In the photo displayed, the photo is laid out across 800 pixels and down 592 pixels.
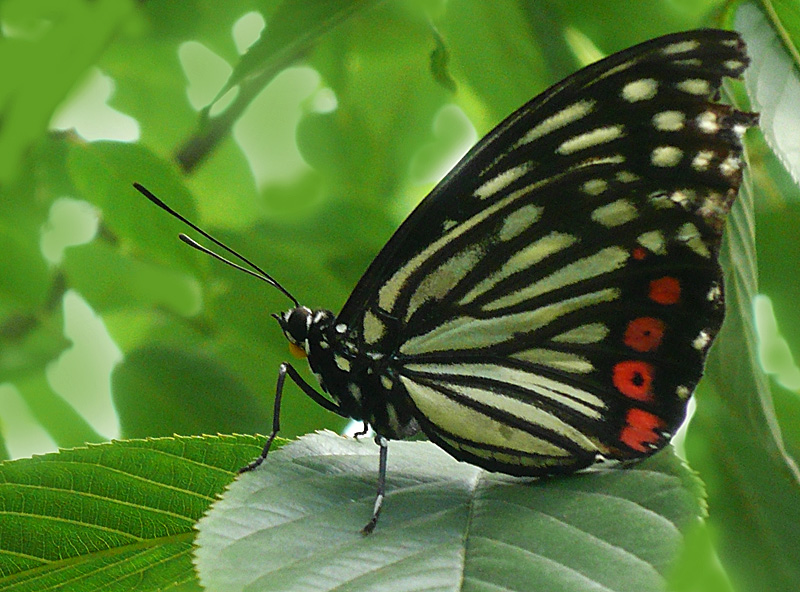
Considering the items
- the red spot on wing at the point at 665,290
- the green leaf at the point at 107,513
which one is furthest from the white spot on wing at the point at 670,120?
the green leaf at the point at 107,513

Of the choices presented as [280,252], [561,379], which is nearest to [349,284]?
[280,252]

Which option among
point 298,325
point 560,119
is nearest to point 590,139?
point 560,119

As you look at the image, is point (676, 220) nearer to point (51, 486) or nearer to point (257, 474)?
point (257, 474)

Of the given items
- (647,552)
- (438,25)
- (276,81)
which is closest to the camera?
(647,552)

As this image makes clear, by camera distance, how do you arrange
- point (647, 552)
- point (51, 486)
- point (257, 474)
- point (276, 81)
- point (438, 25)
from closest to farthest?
point (647, 552) → point (257, 474) → point (51, 486) → point (438, 25) → point (276, 81)

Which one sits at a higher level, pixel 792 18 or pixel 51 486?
pixel 792 18

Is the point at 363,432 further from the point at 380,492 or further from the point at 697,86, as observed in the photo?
the point at 697,86

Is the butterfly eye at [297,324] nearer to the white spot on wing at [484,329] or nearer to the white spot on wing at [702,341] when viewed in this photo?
the white spot on wing at [484,329]
